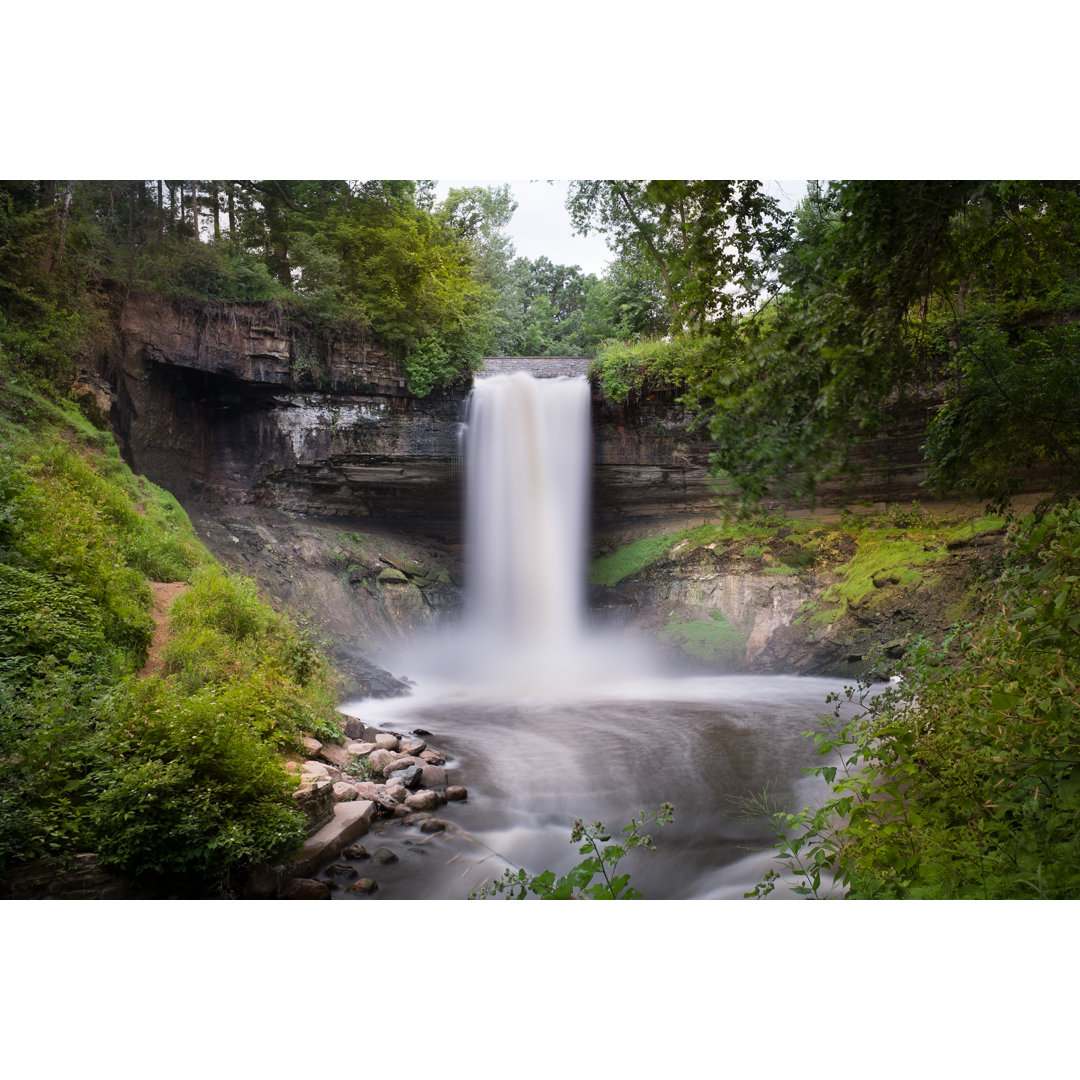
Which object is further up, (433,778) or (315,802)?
(315,802)

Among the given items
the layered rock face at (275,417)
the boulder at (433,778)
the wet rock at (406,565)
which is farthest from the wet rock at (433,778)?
the wet rock at (406,565)

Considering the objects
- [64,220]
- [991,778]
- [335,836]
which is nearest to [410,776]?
[335,836]

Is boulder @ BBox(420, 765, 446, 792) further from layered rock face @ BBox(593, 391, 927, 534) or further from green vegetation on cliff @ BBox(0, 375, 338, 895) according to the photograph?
layered rock face @ BBox(593, 391, 927, 534)

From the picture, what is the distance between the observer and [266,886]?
2.83m

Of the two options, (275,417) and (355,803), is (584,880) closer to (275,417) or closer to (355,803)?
(355,803)

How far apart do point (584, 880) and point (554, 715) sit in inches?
89.9

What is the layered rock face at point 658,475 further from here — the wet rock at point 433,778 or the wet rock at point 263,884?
the wet rock at point 263,884

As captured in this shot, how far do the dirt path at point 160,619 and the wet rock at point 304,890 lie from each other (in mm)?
1477

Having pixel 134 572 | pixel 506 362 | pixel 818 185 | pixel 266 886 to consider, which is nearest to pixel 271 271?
pixel 506 362

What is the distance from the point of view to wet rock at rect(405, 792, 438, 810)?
369 centimetres

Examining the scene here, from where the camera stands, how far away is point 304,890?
9.46 ft

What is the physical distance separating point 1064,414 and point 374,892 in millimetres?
3998

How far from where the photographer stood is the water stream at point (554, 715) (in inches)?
132
